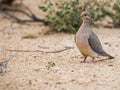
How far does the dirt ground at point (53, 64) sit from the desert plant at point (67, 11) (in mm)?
207

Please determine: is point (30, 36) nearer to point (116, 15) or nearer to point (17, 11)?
point (116, 15)

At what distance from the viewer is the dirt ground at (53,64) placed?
6.35m

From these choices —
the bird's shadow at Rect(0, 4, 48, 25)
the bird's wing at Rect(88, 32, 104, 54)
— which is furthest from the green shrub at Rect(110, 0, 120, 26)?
the bird's wing at Rect(88, 32, 104, 54)

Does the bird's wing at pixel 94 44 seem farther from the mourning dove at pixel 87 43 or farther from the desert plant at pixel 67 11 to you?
the desert plant at pixel 67 11

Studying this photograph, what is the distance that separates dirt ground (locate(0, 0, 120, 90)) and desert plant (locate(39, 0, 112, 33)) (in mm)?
207

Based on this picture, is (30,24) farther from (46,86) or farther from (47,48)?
(46,86)

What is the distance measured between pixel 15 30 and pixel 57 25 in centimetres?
97

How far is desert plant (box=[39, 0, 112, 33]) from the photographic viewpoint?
959cm

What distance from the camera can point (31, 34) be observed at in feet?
31.5

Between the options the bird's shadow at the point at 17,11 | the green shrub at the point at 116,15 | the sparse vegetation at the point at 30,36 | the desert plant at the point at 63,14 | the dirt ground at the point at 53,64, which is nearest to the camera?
the dirt ground at the point at 53,64

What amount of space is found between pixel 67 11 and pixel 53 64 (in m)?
2.52

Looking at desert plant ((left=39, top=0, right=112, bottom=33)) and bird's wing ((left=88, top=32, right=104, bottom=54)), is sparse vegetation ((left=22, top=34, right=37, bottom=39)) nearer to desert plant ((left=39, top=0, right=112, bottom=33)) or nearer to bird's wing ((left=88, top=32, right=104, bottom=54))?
Answer: desert plant ((left=39, top=0, right=112, bottom=33))

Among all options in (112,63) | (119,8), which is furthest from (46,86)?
(119,8)

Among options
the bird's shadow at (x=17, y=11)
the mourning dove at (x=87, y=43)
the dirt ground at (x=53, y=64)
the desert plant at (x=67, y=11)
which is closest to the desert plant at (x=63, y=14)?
the desert plant at (x=67, y=11)
